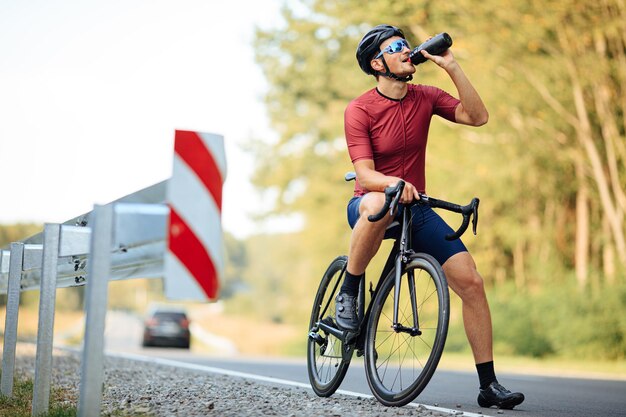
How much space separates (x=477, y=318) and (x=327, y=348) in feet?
3.79

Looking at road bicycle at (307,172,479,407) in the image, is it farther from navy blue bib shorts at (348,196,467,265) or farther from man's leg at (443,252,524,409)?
man's leg at (443,252,524,409)

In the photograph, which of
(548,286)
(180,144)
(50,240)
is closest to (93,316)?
(180,144)

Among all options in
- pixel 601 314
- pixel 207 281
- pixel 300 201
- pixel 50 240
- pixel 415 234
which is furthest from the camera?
pixel 300 201

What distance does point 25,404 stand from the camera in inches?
262

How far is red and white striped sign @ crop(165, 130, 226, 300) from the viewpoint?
14.1 feet

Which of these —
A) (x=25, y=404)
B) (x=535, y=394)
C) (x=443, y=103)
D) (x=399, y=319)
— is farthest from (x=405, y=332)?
(x=535, y=394)

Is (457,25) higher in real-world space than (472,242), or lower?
higher

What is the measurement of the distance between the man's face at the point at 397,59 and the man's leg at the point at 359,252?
0.75 meters

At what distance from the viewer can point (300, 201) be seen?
119ft

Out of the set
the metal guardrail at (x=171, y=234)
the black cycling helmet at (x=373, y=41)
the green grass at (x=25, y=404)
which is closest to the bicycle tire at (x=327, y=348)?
the black cycling helmet at (x=373, y=41)

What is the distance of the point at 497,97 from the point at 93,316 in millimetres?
20041

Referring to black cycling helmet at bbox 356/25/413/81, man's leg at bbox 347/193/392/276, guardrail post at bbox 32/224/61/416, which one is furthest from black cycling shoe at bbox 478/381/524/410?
guardrail post at bbox 32/224/61/416

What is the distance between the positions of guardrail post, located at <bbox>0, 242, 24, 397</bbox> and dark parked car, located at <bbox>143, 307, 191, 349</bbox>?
1072 inches

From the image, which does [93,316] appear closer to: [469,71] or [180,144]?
[180,144]
